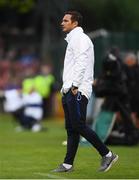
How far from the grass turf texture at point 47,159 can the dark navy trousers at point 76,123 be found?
14.2 inches

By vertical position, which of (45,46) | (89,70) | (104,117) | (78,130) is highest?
(89,70)

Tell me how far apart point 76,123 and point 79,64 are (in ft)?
2.75

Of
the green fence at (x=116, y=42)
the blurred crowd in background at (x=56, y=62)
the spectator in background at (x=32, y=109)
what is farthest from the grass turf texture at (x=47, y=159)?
the green fence at (x=116, y=42)

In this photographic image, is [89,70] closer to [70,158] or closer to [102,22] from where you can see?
[70,158]

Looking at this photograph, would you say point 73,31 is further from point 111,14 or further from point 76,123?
point 111,14

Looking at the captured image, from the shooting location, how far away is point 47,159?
614 inches

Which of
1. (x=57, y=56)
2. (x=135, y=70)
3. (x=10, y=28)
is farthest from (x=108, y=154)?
(x=10, y=28)

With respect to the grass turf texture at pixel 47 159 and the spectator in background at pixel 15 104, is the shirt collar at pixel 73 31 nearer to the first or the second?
the grass turf texture at pixel 47 159

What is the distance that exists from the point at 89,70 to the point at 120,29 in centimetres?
2287

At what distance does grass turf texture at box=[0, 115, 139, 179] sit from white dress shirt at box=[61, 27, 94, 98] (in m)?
1.22

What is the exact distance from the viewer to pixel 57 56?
32.8 metres

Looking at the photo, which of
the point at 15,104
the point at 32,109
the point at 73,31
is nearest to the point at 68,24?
the point at 73,31

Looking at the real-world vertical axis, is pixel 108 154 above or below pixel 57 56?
above

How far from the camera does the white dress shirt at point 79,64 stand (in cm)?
Answer: 1312
